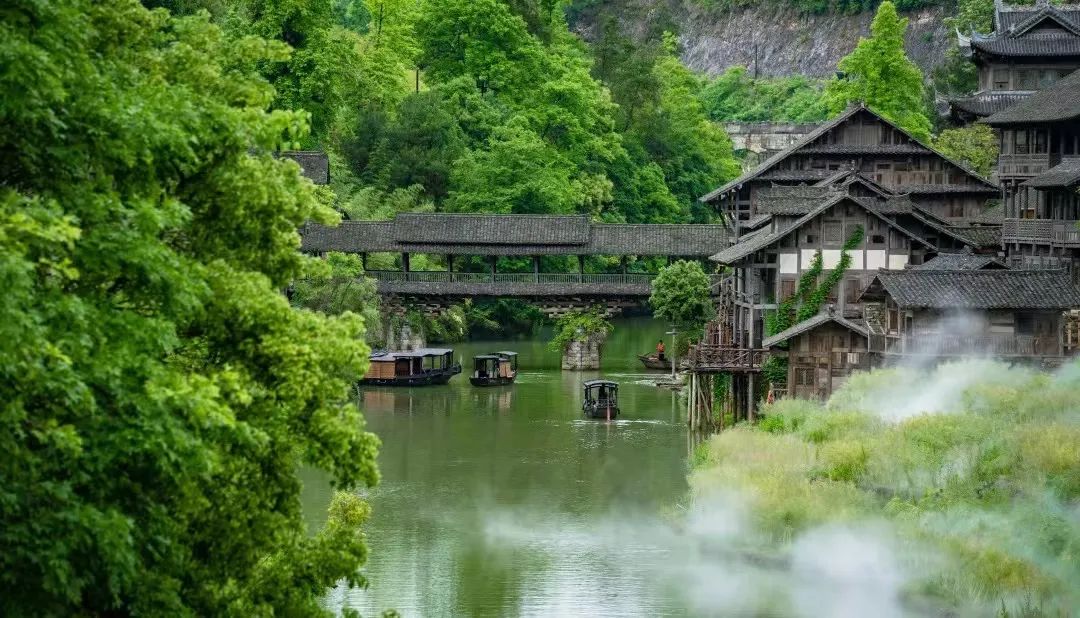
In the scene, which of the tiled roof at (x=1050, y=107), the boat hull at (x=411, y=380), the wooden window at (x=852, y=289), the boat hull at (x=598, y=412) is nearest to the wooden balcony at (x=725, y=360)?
the wooden window at (x=852, y=289)

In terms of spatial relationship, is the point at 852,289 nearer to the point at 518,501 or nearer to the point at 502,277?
the point at 518,501

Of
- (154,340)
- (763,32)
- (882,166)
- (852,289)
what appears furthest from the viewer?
(763,32)

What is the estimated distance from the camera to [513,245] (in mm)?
70125

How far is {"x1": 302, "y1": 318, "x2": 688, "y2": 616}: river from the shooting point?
1258 inches

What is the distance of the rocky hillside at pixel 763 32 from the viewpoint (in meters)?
133

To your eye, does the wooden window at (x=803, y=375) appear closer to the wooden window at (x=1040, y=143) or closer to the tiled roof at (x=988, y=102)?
the wooden window at (x=1040, y=143)

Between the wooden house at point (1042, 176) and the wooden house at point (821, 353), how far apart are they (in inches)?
253

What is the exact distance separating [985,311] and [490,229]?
28.0 m

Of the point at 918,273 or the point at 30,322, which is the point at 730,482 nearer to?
the point at 918,273

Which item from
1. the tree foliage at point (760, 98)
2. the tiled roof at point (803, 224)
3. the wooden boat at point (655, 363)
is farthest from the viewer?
→ the tree foliage at point (760, 98)

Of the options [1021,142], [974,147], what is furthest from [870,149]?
[974,147]

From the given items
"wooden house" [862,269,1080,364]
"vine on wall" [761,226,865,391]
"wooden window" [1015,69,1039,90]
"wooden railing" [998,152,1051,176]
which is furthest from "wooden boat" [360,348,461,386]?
"wooden window" [1015,69,1039,90]

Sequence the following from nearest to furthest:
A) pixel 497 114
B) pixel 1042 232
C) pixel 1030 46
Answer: pixel 1042 232
pixel 1030 46
pixel 497 114

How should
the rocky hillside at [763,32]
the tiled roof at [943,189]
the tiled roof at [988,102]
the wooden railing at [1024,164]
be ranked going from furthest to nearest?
the rocky hillside at [763,32]
the tiled roof at [988,102]
the tiled roof at [943,189]
the wooden railing at [1024,164]
